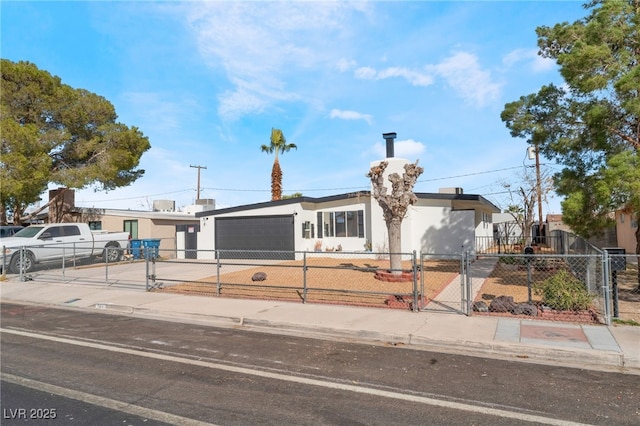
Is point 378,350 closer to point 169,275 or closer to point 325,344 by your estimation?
point 325,344

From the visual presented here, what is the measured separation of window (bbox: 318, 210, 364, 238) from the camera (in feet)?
72.6

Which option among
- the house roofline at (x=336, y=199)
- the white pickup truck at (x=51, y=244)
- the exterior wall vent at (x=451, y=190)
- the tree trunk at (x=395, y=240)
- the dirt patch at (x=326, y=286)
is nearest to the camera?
the dirt patch at (x=326, y=286)

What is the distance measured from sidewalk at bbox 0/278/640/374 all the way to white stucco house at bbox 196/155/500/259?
824 centimetres

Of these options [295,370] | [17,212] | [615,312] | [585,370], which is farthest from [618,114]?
[17,212]

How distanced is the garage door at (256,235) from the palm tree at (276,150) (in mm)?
8161

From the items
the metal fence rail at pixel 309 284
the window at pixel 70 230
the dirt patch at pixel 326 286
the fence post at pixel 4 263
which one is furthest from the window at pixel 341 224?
the fence post at pixel 4 263

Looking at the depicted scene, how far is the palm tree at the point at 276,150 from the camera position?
3306 centimetres

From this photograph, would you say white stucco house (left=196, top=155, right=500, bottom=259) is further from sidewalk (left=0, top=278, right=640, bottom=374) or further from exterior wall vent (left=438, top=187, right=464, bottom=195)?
sidewalk (left=0, top=278, right=640, bottom=374)

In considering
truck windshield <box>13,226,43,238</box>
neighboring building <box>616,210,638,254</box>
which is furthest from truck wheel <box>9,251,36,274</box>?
neighboring building <box>616,210,638,254</box>

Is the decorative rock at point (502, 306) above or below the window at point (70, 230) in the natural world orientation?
below

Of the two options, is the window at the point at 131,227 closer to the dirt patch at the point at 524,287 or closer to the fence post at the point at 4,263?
the fence post at the point at 4,263

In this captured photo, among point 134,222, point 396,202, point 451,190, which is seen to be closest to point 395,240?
point 396,202

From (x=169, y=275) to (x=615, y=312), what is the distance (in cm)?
1422

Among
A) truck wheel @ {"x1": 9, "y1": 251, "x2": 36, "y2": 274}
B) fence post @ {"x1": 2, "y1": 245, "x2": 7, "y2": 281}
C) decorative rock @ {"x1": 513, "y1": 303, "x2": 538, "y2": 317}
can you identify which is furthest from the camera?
truck wheel @ {"x1": 9, "y1": 251, "x2": 36, "y2": 274}
